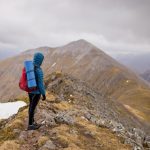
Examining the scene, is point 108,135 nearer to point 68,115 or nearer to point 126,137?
point 126,137

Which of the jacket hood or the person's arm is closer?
the jacket hood

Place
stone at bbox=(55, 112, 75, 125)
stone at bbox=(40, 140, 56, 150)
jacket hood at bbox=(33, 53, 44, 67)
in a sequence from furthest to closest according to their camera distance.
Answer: stone at bbox=(55, 112, 75, 125), jacket hood at bbox=(33, 53, 44, 67), stone at bbox=(40, 140, 56, 150)

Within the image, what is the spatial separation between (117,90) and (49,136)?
165 meters

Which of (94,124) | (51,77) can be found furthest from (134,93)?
(94,124)

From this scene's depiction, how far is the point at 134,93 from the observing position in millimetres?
159250

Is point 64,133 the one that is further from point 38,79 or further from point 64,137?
point 38,79

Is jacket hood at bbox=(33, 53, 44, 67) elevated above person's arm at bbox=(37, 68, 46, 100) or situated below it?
above

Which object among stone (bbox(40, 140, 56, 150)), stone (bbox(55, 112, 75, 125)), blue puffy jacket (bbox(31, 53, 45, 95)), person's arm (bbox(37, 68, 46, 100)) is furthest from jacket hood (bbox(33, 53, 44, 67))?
stone (bbox(55, 112, 75, 125))

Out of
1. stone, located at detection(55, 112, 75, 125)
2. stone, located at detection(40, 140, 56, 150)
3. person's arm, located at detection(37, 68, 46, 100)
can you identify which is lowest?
stone, located at detection(40, 140, 56, 150)

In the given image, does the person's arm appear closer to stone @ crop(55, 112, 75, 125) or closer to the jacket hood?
the jacket hood

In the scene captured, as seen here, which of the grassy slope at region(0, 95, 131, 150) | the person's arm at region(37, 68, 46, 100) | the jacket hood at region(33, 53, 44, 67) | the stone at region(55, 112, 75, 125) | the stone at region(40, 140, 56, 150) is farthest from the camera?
the stone at region(55, 112, 75, 125)

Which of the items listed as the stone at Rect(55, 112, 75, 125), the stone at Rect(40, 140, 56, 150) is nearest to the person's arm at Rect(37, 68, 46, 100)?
the stone at Rect(40, 140, 56, 150)

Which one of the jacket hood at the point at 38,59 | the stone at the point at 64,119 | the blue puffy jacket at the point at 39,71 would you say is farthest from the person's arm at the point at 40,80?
the stone at the point at 64,119

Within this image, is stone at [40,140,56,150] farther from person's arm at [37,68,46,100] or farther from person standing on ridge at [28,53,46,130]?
person's arm at [37,68,46,100]
